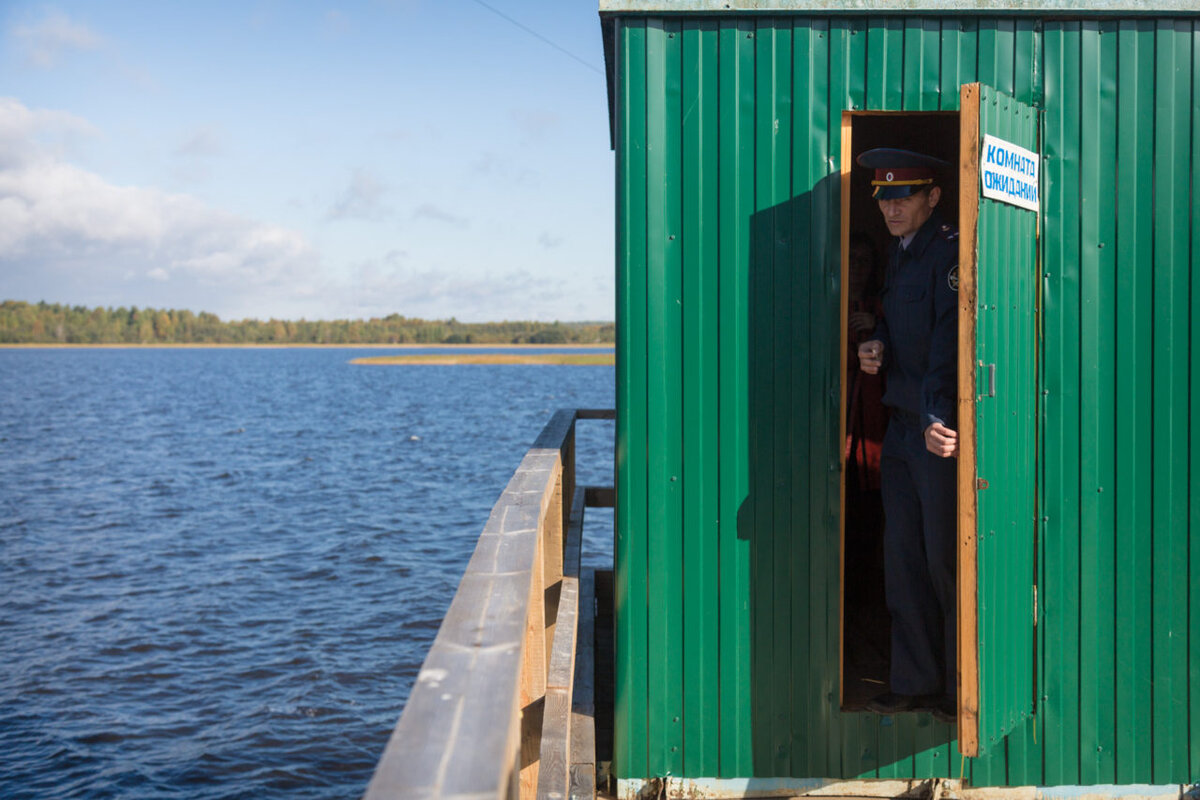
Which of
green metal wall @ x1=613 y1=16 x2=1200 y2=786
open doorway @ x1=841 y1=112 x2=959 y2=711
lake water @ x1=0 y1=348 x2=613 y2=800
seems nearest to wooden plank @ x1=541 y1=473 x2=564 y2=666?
green metal wall @ x1=613 y1=16 x2=1200 y2=786

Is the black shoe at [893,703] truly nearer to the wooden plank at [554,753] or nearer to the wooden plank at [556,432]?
the wooden plank at [554,753]

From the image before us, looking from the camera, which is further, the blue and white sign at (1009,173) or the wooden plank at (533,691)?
the blue and white sign at (1009,173)

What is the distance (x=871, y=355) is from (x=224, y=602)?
38.9 feet

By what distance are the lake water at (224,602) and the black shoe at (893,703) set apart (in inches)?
229

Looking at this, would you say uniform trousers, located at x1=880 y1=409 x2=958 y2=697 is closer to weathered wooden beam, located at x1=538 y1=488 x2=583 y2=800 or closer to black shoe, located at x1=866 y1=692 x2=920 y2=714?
black shoe, located at x1=866 y1=692 x2=920 y2=714

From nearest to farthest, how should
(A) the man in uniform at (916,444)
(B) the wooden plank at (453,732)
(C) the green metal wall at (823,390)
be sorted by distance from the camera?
(B) the wooden plank at (453,732) → (A) the man in uniform at (916,444) → (C) the green metal wall at (823,390)

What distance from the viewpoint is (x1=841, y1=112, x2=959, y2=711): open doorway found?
439 cm

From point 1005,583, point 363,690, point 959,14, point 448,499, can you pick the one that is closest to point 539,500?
point 1005,583

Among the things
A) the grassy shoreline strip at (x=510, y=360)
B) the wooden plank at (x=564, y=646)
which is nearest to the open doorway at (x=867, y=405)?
the wooden plank at (x=564, y=646)

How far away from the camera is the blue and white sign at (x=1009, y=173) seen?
314 cm

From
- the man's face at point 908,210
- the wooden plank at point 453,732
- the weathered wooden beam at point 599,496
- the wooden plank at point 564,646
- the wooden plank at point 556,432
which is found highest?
the man's face at point 908,210

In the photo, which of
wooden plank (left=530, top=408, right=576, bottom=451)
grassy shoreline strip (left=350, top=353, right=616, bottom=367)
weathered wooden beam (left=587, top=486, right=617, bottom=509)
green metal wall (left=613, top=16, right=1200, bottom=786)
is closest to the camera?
green metal wall (left=613, top=16, right=1200, bottom=786)

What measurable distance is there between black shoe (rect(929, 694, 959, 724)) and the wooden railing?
4.07 ft

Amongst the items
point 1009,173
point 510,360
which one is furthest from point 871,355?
point 510,360
